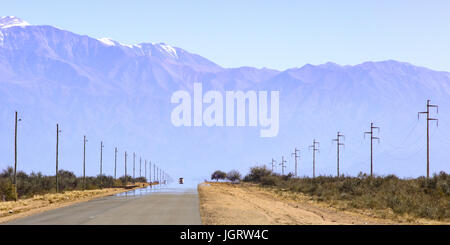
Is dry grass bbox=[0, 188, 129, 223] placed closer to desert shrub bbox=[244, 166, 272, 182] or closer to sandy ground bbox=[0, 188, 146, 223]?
sandy ground bbox=[0, 188, 146, 223]

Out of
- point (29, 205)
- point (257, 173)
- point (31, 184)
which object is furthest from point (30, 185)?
point (257, 173)

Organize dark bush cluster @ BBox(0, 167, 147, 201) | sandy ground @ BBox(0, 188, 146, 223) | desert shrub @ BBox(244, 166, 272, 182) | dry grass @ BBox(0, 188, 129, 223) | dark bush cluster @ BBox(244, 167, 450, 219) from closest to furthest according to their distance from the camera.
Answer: sandy ground @ BBox(0, 188, 146, 223)
dry grass @ BBox(0, 188, 129, 223)
dark bush cluster @ BBox(244, 167, 450, 219)
dark bush cluster @ BBox(0, 167, 147, 201)
desert shrub @ BBox(244, 166, 272, 182)

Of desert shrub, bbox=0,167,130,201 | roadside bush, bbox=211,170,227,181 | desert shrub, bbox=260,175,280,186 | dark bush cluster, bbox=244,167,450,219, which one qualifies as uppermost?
dark bush cluster, bbox=244,167,450,219

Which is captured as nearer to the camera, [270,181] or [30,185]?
[30,185]

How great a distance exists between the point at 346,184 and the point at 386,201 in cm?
1661

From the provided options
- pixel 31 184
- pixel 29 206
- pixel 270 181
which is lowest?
pixel 270 181

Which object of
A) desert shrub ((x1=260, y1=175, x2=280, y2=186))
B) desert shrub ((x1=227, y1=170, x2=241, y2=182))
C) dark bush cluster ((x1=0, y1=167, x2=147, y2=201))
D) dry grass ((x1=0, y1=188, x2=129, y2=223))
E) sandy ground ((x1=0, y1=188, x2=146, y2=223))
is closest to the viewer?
sandy ground ((x1=0, y1=188, x2=146, y2=223))

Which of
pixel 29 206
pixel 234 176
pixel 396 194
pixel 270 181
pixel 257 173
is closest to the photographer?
pixel 29 206

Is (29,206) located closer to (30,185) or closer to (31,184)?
(30,185)

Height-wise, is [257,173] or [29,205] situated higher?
[29,205]

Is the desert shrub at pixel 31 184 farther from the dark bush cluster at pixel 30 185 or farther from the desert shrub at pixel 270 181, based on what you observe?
the desert shrub at pixel 270 181

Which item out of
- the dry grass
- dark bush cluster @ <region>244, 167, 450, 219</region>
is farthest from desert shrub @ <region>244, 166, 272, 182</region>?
the dry grass
